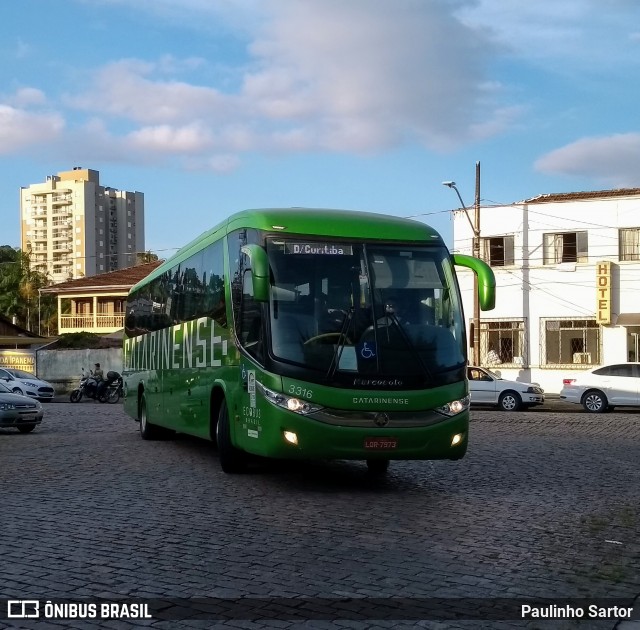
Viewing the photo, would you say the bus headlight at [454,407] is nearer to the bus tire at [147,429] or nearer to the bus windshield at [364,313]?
the bus windshield at [364,313]

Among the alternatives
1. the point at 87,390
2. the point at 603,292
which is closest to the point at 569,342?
the point at 603,292

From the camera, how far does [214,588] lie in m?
6.98

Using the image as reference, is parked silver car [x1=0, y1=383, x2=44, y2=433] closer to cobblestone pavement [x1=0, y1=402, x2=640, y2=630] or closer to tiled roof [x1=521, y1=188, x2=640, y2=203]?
cobblestone pavement [x1=0, y1=402, x2=640, y2=630]

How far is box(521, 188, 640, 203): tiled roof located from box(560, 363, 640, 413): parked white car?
1095cm

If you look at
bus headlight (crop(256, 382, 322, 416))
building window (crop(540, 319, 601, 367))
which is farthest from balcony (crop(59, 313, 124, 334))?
bus headlight (crop(256, 382, 322, 416))

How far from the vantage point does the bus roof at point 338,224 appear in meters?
12.0

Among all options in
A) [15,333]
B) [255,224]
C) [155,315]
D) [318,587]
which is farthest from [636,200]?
[15,333]

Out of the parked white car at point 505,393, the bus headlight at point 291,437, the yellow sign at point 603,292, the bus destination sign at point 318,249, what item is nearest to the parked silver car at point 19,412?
the bus destination sign at point 318,249

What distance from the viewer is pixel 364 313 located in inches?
450

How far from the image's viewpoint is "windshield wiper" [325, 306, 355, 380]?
11172mm

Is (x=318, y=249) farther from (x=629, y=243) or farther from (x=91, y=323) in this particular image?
(x=91, y=323)

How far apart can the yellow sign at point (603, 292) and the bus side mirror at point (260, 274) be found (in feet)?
95.8

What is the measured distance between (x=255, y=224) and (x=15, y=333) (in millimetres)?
61036

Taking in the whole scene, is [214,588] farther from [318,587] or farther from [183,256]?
[183,256]
